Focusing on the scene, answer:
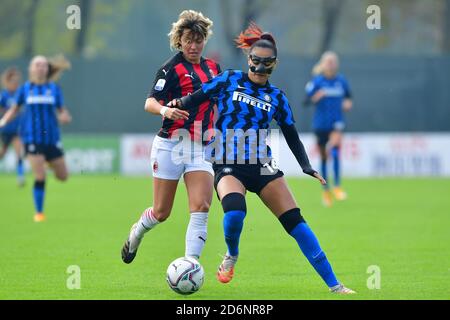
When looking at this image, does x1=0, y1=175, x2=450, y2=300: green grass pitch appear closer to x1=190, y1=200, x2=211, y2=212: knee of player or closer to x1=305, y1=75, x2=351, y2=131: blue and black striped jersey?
x1=190, y1=200, x2=211, y2=212: knee of player

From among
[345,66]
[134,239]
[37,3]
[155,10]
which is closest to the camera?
[134,239]

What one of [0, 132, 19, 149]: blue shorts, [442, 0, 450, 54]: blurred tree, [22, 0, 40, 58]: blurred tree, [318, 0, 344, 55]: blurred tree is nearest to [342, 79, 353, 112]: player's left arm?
[0, 132, 19, 149]: blue shorts

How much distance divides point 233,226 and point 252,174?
45 centimetres

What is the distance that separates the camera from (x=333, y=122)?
1948cm

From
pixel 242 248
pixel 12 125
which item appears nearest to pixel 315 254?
pixel 242 248

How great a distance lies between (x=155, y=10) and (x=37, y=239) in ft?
120

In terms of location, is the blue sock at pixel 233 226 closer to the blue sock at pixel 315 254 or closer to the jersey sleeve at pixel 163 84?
the blue sock at pixel 315 254

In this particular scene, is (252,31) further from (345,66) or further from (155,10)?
(155,10)

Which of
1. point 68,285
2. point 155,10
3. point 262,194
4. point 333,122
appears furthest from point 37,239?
point 155,10

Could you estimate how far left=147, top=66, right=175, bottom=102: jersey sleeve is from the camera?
915 cm

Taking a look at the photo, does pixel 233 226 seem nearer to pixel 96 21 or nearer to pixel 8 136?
pixel 8 136

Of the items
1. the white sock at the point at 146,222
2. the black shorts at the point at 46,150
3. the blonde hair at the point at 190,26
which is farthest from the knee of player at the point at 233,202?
the black shorts at the point at 46,150

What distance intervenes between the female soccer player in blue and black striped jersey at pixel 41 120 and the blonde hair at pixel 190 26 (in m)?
6.45

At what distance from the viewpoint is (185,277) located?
8461mm
